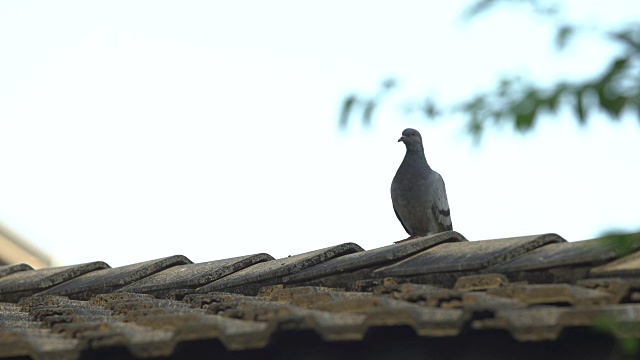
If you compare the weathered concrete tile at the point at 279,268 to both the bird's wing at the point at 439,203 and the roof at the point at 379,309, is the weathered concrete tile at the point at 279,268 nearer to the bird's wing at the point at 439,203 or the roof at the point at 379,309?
the roof at the point at 379,309

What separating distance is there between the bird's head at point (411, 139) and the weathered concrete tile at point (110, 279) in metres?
3.22

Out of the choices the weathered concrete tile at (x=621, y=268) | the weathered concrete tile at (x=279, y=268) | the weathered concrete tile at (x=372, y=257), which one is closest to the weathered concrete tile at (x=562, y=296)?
→ the weathered concrete tile at (x=621, y=268)

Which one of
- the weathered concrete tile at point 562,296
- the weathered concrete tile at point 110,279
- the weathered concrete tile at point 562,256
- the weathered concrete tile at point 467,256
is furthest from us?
the weathered concrete tile at point 110,279

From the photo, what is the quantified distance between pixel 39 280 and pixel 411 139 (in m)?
3.58

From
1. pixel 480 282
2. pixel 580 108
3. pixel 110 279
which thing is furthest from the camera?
pixel 110 279

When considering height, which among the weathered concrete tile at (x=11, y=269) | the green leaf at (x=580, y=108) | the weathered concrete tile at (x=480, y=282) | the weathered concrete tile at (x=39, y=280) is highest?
the weathered concrete tile at (x=11, y=269)

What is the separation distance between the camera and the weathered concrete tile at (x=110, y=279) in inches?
209

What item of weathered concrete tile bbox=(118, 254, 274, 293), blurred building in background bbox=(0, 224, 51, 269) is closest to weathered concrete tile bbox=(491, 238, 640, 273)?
weathered concrete tile bbox=(118, 254, 274, 293)

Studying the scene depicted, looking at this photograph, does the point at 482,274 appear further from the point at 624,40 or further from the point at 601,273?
the point at 624,40

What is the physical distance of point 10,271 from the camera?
6734mm

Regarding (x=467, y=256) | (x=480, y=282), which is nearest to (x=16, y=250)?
(x=467, y=256)

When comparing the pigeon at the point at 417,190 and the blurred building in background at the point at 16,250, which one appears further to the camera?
the blurred building in background at the point at 16,250

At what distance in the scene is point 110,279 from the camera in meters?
5.34

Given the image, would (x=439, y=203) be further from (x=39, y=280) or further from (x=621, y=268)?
(x=621, y=268)
